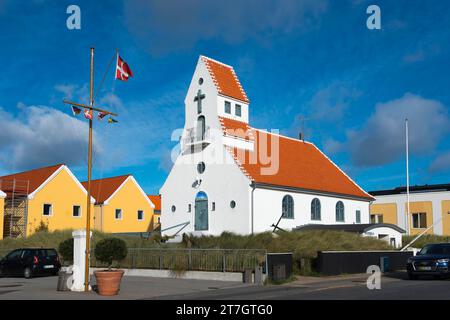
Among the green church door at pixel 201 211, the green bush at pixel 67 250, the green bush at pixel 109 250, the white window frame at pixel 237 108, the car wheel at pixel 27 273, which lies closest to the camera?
the green bush at pixel 109 250

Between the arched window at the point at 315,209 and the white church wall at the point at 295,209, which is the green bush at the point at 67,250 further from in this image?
the arched window at the point at 315,209

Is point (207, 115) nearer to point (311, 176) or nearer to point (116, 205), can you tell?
point (311, 176)

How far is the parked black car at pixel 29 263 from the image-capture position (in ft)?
97.0

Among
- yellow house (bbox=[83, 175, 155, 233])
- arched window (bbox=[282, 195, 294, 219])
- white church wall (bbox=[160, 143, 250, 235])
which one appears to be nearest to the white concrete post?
white church wall (bbox=[160, 143, 250, 235])

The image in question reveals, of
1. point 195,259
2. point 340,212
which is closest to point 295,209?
point 340,212

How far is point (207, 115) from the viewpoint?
43.3m

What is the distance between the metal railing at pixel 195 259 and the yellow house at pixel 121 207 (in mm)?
25471

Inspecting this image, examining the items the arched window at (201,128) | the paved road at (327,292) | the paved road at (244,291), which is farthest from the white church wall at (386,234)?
the paved road at (327,292)

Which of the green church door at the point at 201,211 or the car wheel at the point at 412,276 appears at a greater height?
the green church door at the point at 201,211

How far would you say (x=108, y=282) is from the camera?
62.2ft

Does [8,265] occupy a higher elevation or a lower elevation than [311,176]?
lower

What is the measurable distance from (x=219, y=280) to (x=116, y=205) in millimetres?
34812

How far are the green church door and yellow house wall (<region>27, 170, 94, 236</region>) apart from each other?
1488 centimetres
